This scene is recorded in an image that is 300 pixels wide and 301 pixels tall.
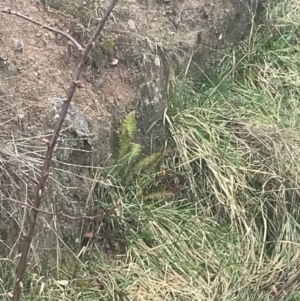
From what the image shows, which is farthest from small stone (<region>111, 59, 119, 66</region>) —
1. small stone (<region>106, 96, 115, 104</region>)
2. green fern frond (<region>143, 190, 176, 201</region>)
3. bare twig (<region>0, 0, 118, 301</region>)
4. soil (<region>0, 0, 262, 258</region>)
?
bare twig (<region>0, 0, 118, 301</region>)

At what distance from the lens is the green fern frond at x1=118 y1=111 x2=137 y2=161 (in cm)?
285

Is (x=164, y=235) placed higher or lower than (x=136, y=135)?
lower

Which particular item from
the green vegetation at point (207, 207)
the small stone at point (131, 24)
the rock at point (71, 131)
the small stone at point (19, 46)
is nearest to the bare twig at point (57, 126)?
the green vegetation at point (207, 207)

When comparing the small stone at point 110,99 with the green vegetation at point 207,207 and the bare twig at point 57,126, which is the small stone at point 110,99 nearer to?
the green vegetation at point 207,207

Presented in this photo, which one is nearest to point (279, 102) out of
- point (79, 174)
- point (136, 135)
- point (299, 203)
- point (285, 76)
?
point (285, 76)

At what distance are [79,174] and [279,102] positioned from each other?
4.22 feet

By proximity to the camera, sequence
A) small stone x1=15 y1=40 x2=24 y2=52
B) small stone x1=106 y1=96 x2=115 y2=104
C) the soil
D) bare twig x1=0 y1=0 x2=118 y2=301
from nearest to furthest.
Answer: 1. bare twig x1=0 y1=0 x2=118 y2=301
2. the soil
3. small stone x1=15 y1=40 x2=24 y2=52
4. small stone x1=106 y1=96 x2=115 y2=104

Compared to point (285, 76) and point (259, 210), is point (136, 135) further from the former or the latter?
point (285, 76)

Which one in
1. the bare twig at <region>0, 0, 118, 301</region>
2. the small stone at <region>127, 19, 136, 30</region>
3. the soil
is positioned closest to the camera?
the bare twig at <region>0, 0, 118, 301</region>

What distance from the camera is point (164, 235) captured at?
9.24 feet

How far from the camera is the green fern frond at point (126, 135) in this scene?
2848 millimetres

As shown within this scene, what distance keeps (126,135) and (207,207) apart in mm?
510

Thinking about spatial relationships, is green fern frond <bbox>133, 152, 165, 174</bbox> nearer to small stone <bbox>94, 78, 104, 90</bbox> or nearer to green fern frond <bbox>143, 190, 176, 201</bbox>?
green fern frond <bbox>143, 190, 176, 201</bbox>

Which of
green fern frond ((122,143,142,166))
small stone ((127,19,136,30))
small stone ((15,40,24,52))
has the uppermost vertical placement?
small stone ((15,40,24,52))
